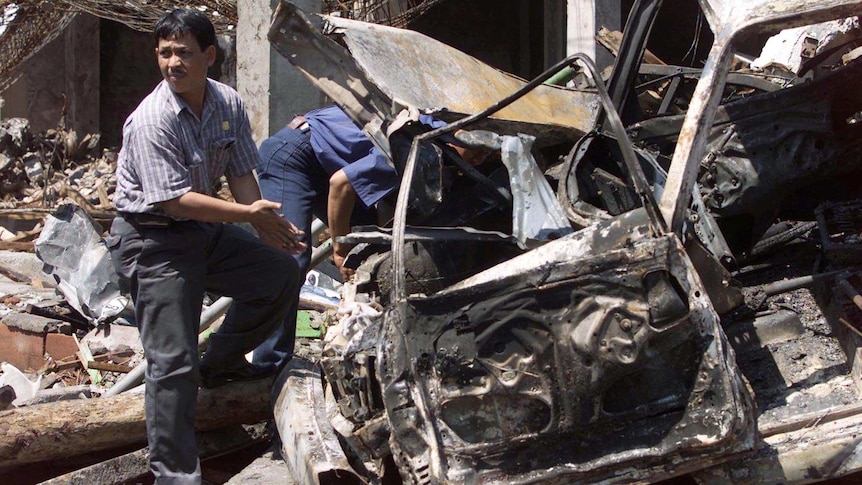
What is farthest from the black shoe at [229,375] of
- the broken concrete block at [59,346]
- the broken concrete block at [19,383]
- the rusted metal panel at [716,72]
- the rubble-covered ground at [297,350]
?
the rusted metal panel at [716,72]

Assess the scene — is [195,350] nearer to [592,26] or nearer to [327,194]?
[327,194]

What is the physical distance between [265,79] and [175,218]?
10.8 ft

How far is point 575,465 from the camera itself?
2.63 meters

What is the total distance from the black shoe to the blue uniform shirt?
107 cm

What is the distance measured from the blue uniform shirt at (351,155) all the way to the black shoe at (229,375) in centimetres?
107

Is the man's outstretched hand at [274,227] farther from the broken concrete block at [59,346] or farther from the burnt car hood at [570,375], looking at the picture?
the broken concrete block at [59,346]

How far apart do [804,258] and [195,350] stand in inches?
112

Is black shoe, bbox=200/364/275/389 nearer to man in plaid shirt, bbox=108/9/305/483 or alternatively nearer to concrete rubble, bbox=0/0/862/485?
concrete rubble, bbox=0/0/862/485

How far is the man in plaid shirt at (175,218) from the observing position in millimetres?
3406

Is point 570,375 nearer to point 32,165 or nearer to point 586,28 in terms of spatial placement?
point 586,28

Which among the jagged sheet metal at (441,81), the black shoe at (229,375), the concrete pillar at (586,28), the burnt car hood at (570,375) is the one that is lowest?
the black shoe at (229,375)

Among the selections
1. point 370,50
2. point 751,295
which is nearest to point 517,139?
point 370,50

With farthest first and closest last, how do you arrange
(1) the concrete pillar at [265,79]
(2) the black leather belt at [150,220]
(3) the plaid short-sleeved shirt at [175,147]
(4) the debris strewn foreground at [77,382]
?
(1) the concrete pillar at [265,79] < (4) the debris strewn foreground at [77,382] < (2) the black leather belt at [150,220] < (3) the plaid short-sleeved shirt at [175,147]

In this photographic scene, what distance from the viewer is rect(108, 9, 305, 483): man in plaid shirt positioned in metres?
3.41
